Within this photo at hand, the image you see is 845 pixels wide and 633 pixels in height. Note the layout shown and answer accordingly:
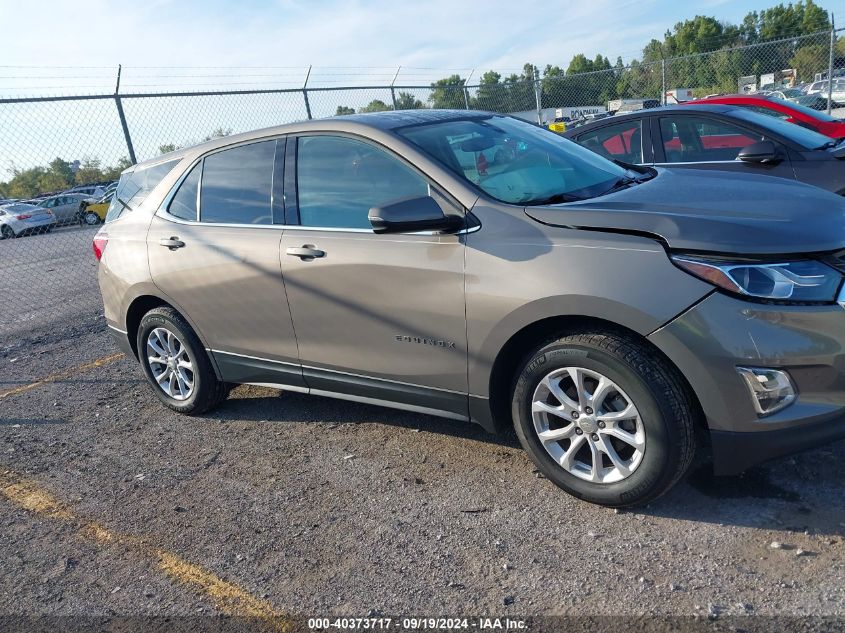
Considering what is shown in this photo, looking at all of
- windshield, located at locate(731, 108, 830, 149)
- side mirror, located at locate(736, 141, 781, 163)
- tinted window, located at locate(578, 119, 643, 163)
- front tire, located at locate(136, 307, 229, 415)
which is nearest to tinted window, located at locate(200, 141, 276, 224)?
front tire, located at locate(136, 307, 229, 415)

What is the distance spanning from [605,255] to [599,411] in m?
0.65

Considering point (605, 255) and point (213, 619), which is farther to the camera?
point (605, 255)

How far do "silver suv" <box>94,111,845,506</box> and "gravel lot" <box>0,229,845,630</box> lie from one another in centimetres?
28

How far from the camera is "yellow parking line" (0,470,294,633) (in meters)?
2.72

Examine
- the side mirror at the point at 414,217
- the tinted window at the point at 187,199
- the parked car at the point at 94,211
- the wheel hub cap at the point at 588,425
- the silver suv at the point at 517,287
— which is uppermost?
the tinted window at the point at 187,199

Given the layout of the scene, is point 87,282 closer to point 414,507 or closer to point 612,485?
point 414,507

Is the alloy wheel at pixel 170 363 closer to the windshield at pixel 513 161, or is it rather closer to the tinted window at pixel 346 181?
the tinted window at pixel 346 181

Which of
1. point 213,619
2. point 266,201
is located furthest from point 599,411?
point 266,201

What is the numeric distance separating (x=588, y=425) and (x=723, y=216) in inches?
40.1

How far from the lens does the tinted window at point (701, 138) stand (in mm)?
6402

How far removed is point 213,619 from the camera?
8.88 ft

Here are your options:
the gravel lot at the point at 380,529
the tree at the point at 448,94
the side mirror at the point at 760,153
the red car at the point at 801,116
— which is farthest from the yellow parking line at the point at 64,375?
the tree at the point at 448,94

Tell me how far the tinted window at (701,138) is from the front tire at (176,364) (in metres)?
4.61

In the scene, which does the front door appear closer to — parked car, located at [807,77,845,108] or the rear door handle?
the rear door handle
